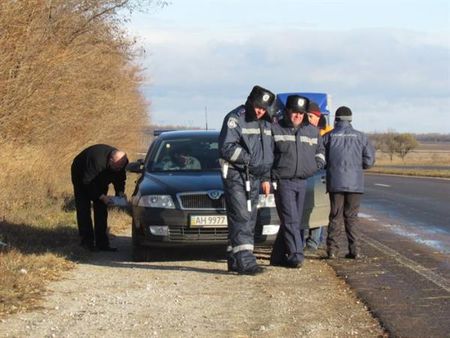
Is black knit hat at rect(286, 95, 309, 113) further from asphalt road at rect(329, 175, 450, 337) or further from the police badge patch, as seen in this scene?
asphalt road at rect(329, 175, 450, 337)

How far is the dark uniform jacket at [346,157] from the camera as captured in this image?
8.70 m

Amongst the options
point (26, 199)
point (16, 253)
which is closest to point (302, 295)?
point (16, 253)

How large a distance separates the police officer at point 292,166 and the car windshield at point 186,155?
5.47ft

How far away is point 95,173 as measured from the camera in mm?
9414

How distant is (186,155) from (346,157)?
2.25 metres

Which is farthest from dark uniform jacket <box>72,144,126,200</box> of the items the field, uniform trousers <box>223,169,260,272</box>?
the field

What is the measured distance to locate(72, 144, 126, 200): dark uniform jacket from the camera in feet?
30.9

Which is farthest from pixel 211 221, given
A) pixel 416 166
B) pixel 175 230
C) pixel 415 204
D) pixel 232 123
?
pixel 416 166

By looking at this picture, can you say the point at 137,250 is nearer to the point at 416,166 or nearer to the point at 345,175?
the point at 345,175

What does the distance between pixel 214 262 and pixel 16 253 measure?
2366 mm

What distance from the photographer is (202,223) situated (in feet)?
26.7

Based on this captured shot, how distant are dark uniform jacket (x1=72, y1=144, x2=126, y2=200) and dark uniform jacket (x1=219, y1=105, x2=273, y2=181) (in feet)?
8.61

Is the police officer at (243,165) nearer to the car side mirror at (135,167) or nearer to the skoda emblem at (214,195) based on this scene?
the skoda emblem at (214,195)

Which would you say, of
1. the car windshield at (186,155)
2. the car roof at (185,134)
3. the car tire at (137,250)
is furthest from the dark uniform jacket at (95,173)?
the car tire at (137,250)
